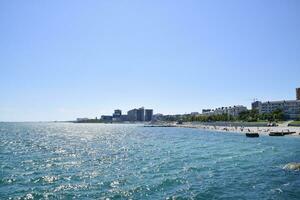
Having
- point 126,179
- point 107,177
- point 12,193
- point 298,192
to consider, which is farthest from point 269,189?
point 12,193

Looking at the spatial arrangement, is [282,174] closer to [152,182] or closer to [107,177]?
[152,182]

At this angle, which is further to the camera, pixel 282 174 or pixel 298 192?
pixel 282 174

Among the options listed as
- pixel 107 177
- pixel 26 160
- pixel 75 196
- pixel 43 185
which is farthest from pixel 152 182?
pixel 26 160

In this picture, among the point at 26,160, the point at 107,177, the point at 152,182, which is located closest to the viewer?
the point at 152,182

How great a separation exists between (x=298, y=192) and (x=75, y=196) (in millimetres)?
22422

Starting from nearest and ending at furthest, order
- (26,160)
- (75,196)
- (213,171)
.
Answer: (75,196), (213,171), (26,160)

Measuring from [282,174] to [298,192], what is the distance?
9.99 metres

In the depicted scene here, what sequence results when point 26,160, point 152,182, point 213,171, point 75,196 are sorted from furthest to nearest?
1. point 26,160
2. point 213,171
3. point 152,182
4. point 75,196

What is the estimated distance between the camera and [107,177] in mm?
40656

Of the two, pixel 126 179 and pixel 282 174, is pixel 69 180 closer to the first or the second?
pixel 126 179

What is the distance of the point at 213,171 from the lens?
45188 mm

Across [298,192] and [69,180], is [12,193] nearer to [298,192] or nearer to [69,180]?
[69,180]

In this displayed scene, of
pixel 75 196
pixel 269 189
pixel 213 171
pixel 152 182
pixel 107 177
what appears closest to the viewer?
pixel 75 196

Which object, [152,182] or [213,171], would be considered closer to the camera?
[152,182]
